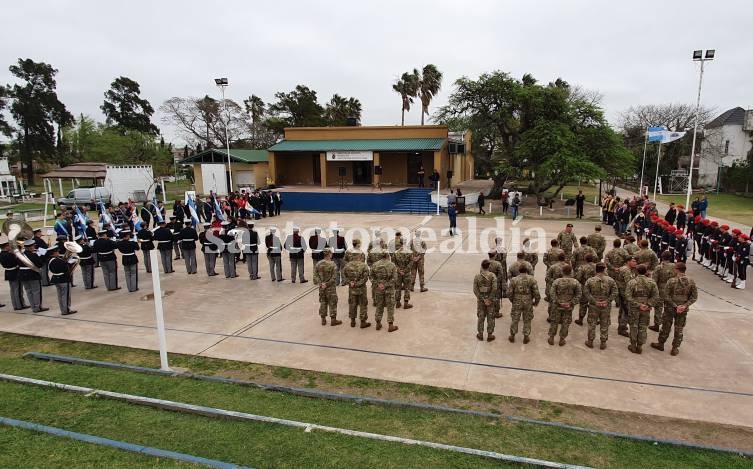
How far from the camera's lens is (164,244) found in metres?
13.4

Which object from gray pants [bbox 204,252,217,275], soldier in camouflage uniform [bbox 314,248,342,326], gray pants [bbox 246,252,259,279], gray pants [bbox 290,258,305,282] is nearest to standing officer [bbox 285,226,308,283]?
gray pants [bbox 290,258,305,282]

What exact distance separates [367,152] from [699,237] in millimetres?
21300

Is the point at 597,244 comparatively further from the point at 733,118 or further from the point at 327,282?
the point at 733,118

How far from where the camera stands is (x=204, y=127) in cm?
5503

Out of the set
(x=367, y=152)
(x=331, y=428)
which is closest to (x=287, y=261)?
(x=331, y=428)

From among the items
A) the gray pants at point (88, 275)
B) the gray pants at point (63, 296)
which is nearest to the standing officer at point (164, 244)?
the gray pants at point (88, 275)

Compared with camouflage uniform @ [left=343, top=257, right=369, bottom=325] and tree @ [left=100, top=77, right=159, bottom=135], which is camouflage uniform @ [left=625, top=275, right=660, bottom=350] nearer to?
camouflage uniform @ [left=343, top=257, right=369, bottom=325]

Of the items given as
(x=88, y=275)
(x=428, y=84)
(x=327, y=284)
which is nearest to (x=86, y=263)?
(x=88, y=275)

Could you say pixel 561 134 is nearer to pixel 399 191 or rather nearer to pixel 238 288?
pixel 399 191

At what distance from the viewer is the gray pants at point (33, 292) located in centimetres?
1016

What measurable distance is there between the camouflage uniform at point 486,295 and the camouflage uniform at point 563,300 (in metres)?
1.02

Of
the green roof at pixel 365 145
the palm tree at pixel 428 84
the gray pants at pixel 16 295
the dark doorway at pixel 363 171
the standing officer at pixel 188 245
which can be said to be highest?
the palm tree at pixel 428 84

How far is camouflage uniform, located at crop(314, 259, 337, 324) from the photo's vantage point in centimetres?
892

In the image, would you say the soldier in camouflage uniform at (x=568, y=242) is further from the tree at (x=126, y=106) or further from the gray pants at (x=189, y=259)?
the tree at (x=126, y=106)
